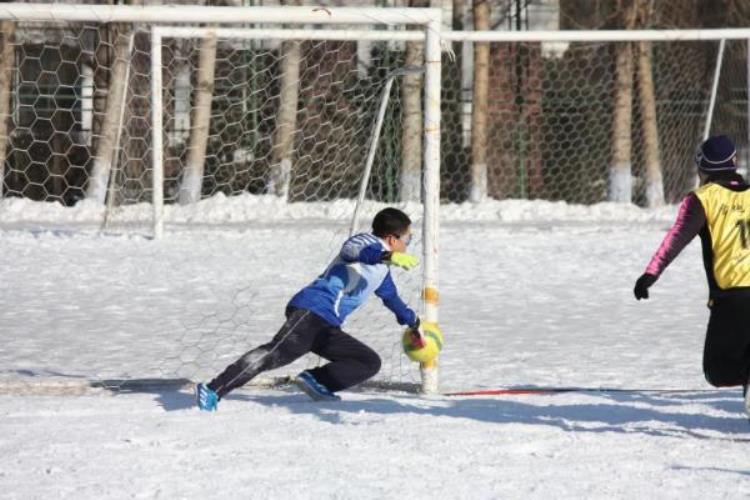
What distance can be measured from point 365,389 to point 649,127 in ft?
47.0

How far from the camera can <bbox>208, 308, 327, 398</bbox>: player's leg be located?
6.42 metres

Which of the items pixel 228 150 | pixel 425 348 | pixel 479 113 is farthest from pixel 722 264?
pixel 479 113

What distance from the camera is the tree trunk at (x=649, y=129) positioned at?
67.5ft

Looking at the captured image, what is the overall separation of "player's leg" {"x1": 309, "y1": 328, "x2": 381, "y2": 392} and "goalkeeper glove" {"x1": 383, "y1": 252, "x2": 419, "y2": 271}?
0.67 m

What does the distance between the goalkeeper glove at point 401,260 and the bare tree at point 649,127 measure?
1500 centimetres

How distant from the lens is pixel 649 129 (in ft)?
68.3

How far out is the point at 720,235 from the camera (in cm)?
573

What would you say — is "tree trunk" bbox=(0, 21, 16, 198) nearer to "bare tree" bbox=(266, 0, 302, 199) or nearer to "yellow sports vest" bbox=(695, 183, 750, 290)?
"bare tree" bbox=(266, 0, 302, 199)

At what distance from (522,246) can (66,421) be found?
9.19 metres

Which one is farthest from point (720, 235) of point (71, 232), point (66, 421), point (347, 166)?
point (71, 232)

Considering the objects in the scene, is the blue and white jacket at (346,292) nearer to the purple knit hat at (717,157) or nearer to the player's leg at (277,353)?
the player's leg at (277,353)

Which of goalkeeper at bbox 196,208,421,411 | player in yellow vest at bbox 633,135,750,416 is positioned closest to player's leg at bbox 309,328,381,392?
goalkeeper at bbox 196,208,421,411

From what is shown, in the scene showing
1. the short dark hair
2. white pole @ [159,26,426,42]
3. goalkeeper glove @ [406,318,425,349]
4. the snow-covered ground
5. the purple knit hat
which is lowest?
the snow-covered ground

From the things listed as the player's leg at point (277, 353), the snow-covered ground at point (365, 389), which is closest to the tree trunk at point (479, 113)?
the snow-covered ground at point (365, 389)
